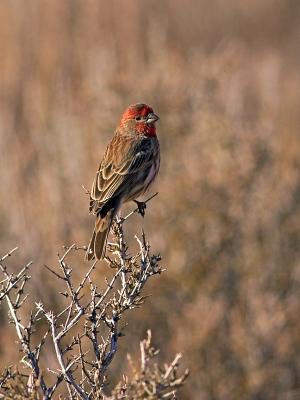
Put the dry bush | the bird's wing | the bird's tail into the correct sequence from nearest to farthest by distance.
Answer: the dry bush < the bird's tail < the bird's wing

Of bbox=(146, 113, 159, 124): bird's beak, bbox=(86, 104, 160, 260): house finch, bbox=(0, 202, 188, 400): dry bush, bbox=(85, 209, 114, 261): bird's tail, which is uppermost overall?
bbox=(146, 113, 159, 124): bird's beak

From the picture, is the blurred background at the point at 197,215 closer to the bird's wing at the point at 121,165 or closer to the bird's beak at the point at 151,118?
the bird's beak at the point at 151,118

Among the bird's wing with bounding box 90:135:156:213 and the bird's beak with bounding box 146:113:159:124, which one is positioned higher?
the bird's beak with bounding box 146:113:159:124

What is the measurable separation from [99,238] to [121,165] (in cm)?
128

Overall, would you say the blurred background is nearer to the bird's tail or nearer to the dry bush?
the bird's tail

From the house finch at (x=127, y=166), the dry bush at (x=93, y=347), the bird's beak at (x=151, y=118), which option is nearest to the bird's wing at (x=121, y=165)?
the house finch at (x=127, y=166)

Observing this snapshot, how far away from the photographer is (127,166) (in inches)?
285

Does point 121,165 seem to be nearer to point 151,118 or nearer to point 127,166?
point 127,166

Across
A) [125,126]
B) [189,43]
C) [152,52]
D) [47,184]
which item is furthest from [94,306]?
[189,43]

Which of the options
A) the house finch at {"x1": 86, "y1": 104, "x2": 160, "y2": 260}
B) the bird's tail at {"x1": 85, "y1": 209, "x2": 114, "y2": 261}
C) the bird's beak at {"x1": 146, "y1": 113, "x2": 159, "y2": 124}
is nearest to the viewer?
the bird's tail at {"x1": 85, "y1": 209, "x2": 114, "y2": 261}

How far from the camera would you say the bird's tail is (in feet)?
19.1

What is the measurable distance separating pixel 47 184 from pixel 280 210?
135 inches

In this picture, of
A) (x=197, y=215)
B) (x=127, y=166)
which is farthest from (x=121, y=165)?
(x=197, y=215)

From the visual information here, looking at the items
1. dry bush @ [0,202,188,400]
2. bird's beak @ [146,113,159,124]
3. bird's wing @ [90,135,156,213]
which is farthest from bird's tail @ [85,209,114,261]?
bird's beak @ [146,113,159,124]
